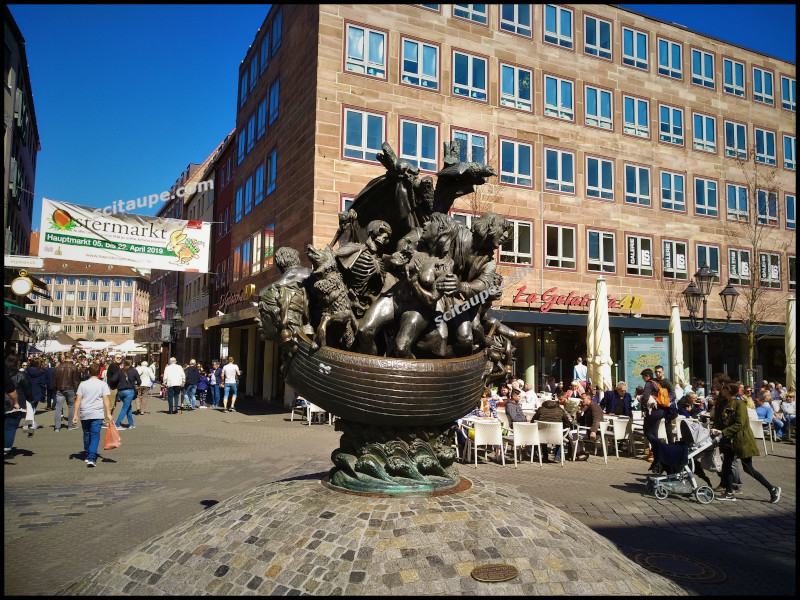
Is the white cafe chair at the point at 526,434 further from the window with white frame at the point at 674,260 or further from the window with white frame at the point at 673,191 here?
the window with white frame at the point at 673,191

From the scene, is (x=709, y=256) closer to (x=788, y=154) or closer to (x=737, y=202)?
(x=737, y=202)

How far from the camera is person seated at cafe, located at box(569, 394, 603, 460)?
1171 cm

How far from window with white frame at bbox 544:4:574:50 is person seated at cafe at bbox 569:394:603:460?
1592 cm

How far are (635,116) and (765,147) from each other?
25.3ft

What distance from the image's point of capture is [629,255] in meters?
23.5

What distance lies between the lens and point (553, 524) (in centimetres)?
438

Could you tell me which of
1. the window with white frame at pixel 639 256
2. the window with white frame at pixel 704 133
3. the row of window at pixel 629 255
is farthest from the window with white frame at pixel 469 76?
the window with white frame at pixel 704 133

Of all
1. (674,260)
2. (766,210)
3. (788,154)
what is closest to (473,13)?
(674,260)

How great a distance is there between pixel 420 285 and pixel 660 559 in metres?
3.38

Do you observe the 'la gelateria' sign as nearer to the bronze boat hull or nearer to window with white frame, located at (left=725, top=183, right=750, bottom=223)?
window with white frame, located at (left=725, top=183, right=750, bottom=223)

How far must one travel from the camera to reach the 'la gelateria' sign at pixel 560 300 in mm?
21266

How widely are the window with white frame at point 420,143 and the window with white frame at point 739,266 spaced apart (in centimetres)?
1447

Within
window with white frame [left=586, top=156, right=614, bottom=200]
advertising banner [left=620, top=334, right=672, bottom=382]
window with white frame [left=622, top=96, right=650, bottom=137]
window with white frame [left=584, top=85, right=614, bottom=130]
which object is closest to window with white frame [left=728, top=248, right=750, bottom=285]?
window with white frame [left=622, top=96, right=650, bottom=137]

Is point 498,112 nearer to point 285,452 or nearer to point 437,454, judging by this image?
point 285,452
